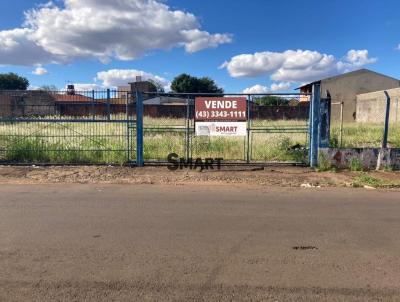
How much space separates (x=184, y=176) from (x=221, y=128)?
2.21 m

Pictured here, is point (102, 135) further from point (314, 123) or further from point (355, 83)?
point (355, 83)

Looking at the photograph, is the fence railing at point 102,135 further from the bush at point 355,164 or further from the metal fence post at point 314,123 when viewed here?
the bush at point 355,164

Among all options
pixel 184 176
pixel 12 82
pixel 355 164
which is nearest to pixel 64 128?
pixel 184 176

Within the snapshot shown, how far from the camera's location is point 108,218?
6.92 metres

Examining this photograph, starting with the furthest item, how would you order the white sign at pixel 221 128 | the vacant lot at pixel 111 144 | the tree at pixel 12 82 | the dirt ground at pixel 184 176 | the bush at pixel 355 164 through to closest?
the tree at pixel 12 82 < the vacant lot at pixel 111 144 < the white sign at pixel 221 128 < the bush at pixel 355 164 < the dirt ground at pixel 184 176

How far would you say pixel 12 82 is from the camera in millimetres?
99938

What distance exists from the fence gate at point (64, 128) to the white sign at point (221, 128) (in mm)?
2227

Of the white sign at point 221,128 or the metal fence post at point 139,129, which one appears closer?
the metal fence post at point 139,129

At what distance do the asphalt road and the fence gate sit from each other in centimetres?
488

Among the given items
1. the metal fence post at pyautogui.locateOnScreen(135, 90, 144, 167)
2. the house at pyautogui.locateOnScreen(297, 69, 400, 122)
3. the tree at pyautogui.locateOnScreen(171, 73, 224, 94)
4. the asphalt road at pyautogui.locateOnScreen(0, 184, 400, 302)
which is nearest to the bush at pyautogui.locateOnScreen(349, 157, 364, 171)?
the asphalt road at pyautogui.locateOnScreen(0, 184, 400, 302)

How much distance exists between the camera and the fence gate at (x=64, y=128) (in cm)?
1345

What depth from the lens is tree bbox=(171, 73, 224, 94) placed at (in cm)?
9125

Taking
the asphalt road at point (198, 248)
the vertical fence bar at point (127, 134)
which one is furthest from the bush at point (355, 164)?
the vertical fence bar at point (127, 134)

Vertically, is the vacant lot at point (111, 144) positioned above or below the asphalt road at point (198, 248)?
above
